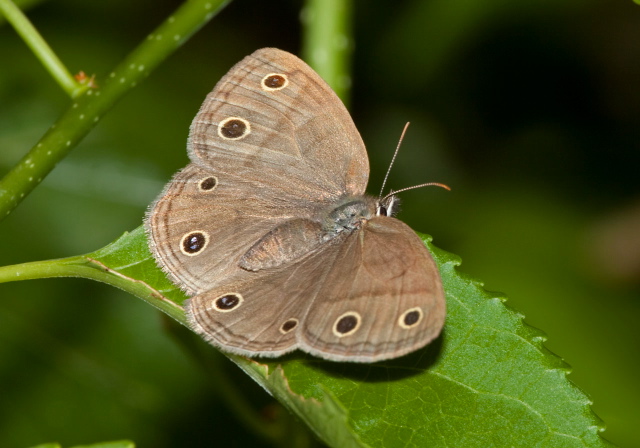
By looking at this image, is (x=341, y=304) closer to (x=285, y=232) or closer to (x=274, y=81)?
(x=285, y=232)

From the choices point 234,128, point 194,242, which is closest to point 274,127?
point 234,128

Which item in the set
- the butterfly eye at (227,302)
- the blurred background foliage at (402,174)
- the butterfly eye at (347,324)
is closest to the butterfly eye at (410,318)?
the butterfly eye at (347,324)

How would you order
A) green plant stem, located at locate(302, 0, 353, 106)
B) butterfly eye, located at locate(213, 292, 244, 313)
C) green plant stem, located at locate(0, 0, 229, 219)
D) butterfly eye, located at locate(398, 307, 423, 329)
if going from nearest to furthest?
butterfly eye, located at locate(398, 307, 423, 329) → butterfly eye, located at locate(213, 292, 244, 313) → green plant stem, located at locate(0, 0, 229, 219) → green plant stem, located at locate(302, 0, 353, 106)

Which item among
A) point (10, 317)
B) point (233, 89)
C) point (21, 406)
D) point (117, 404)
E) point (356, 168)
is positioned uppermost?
point (233, 89)

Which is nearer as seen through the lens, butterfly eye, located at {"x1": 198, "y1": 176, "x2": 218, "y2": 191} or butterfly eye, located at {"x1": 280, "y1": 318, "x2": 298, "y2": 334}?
butterfly eye, located at {"x1": 280, "y1": 318, "x2": 298, "y2": 334}

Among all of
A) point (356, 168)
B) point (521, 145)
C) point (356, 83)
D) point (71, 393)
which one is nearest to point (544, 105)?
point (521, 145)

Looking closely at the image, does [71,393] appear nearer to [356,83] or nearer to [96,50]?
[96,50]

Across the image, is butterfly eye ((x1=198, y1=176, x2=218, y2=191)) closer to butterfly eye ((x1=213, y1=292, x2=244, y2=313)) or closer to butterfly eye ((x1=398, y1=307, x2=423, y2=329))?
butterfly eye ((x1=213, y1=292, x2=244, y2=313))

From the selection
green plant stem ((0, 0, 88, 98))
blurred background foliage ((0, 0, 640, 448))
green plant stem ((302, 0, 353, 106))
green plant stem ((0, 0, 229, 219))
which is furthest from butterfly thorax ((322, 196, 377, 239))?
blurred background foliage ((0, 0, 640, 448))
